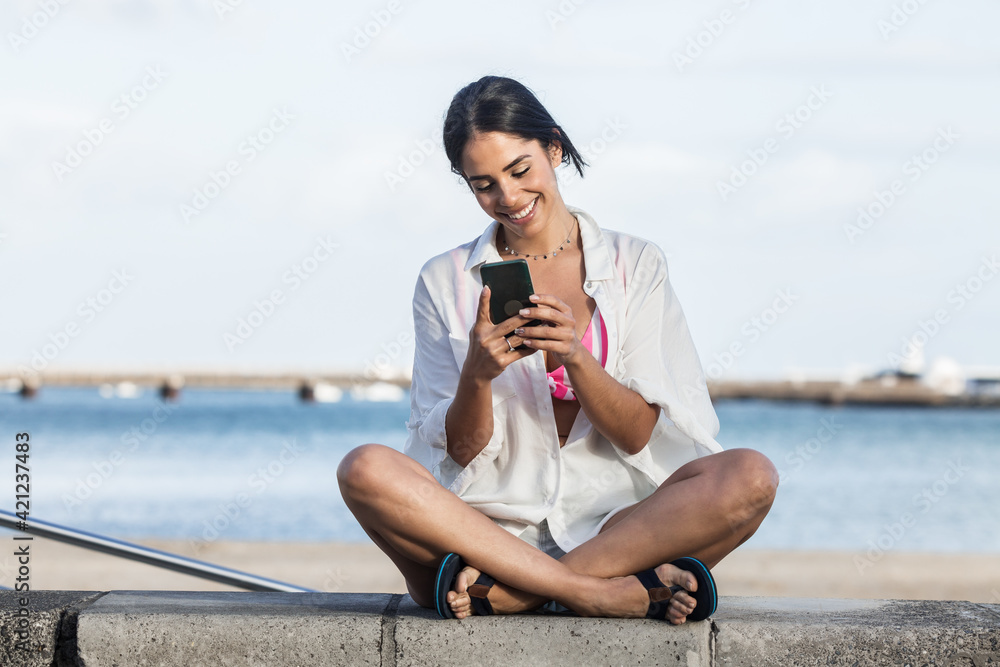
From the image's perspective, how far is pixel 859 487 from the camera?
1797 centimetres

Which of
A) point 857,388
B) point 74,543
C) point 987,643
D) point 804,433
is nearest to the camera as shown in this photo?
point 987,643

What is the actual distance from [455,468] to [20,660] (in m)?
1.18

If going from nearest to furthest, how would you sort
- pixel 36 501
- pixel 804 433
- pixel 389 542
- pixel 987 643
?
pixel 987 643 < pixel 389 542 < pixel 36 501 < pixel 804 433

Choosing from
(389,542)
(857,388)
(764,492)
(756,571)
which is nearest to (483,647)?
(389,542)

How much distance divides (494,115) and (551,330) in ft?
2.25

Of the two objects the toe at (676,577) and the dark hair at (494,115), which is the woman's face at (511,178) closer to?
the dark hair at (494,115)

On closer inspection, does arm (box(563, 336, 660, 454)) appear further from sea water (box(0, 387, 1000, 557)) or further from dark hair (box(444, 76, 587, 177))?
sea water (box(0, 387, 1000, 557))

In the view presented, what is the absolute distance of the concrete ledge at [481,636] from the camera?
2.13 meters

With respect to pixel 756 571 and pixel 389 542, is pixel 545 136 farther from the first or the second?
pixel 756 571

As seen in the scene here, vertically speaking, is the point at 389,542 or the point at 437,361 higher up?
the point at 437,361

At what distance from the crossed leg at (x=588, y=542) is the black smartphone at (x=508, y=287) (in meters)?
0.42

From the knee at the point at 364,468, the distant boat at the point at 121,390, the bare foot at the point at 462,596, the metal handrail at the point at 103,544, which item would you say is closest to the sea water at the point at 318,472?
the metal handrail at the point at 103,544

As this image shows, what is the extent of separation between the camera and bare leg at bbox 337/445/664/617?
2.19 m

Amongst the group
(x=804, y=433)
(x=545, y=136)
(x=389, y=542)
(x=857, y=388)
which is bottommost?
(x=389, y=542)
